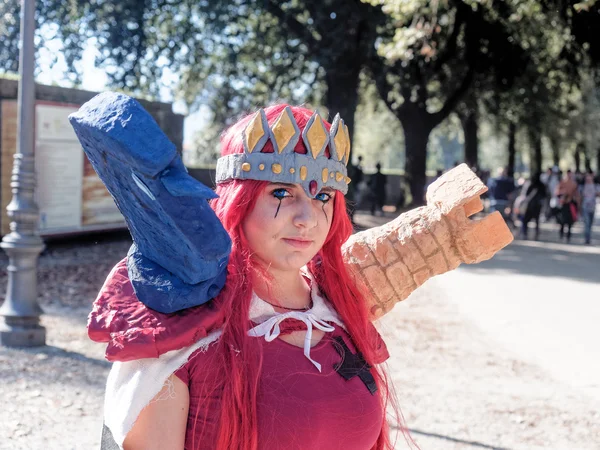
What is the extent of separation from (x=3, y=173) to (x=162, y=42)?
7.48 meters

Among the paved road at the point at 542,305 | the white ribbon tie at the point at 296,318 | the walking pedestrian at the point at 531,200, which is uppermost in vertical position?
the white ribbon tie at the point at 296,318

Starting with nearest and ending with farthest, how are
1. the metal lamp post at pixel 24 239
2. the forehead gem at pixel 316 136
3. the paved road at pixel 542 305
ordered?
1. the forehead gem at pixel 316 136
2. the metal lamp post at pixel 24 239
3. the paved road at pixel 542 305

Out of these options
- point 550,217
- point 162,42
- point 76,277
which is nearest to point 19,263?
point 76,277

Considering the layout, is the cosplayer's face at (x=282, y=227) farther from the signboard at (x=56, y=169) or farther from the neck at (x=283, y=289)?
the signboard at (x=56, y=169)

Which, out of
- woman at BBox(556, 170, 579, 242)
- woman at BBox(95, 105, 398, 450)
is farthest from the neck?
woman at BBox(556, 170, 579, 242)

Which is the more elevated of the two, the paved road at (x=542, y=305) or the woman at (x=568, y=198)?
the woman at (x=568, y=198)

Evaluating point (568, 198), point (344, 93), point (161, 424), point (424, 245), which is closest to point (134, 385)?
point (161, 424)

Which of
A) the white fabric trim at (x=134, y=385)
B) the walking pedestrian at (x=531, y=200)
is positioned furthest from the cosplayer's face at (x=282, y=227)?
the walking pedestrian at (x=531, y=200)

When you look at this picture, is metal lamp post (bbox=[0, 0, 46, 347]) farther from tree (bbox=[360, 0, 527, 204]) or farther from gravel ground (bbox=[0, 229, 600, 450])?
tree (bbox=[360, 0, 527, 204])

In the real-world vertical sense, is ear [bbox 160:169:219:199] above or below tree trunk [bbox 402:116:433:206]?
above

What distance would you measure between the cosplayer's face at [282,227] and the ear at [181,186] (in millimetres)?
357

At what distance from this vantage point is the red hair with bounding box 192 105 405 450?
160 centimetres

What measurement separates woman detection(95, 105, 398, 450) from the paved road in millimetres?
4191

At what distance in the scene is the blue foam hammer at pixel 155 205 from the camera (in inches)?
56.1
